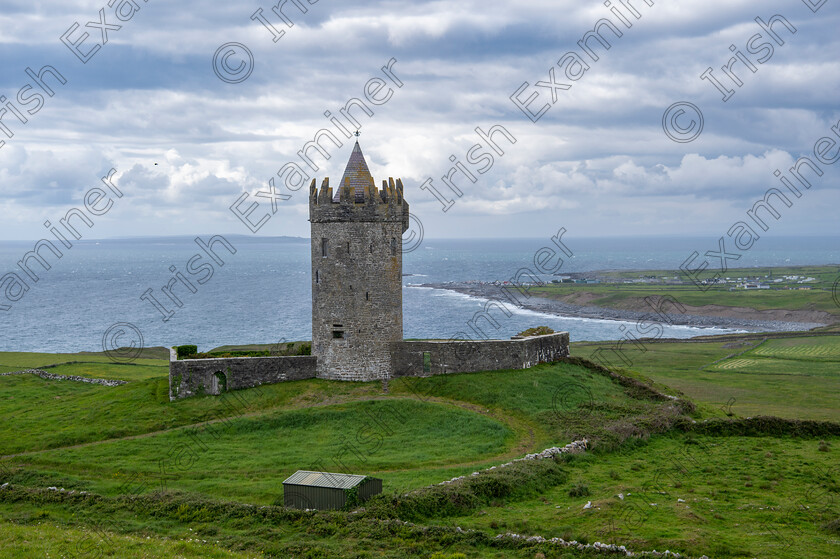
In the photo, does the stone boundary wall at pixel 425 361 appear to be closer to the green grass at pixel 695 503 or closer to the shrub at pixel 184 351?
the shrub at pixel 184 351

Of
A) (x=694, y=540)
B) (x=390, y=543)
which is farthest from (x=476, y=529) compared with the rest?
(x=694, y=540)

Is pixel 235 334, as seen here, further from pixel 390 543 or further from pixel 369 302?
pixel 390 543

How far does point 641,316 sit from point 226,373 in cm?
11098

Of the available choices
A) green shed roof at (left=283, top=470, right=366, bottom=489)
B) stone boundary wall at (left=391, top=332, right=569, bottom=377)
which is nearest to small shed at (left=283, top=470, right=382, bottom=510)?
green shed roof at (left=283, top=470, right=366, bottom=489)

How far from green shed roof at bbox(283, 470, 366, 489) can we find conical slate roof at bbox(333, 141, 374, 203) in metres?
17.1

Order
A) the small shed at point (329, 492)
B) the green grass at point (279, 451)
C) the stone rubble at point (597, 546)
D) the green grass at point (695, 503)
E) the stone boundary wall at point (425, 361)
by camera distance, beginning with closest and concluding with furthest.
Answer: the stone rubble at point (597, 546) < the green grass at point (695, 503) < the small shed at point (329, 492) < the green grass at point (279, 451) < the stone boundary wall at point (425, 361)

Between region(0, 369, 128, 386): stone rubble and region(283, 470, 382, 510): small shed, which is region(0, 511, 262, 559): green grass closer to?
region(283, 470, 382, 510): small shed

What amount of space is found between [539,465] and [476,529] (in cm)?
588

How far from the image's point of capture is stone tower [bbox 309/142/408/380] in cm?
3662
